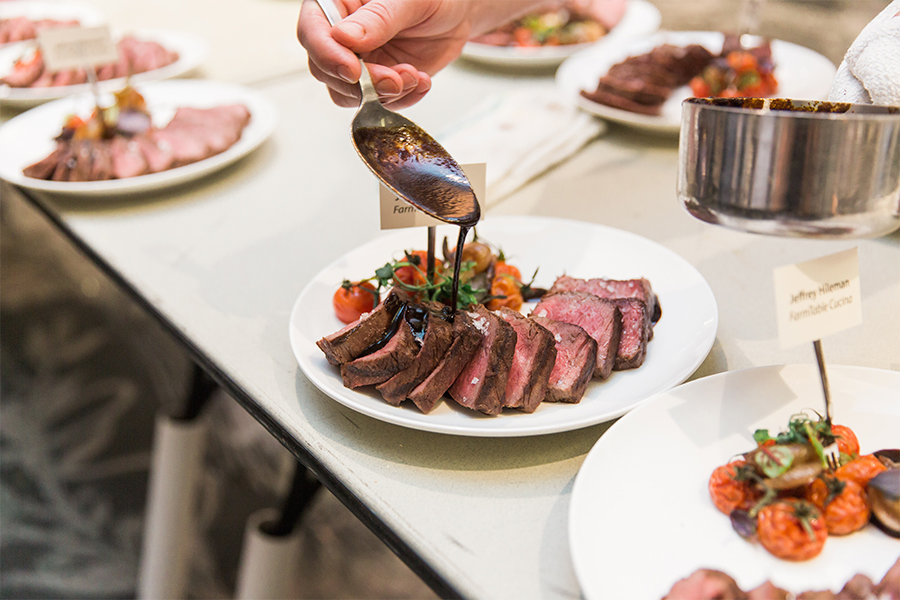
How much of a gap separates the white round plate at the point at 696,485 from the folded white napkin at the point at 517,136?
0.91 meters

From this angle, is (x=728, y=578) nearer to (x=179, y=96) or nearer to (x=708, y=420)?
(x=708, y=420)

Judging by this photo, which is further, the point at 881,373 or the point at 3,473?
the point at 3,473

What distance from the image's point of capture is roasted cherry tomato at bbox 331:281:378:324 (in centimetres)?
116

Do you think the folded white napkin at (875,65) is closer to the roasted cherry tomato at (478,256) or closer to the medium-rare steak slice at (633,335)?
the medium-rare steak slice at (633,335)

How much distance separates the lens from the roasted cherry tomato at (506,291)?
3.98 feet

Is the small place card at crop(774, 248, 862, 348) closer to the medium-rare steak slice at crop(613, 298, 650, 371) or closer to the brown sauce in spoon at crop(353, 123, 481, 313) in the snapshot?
the medium-rare steak slice at crop(613, 298, 650, 371)

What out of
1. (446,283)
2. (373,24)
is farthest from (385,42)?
(446,283)

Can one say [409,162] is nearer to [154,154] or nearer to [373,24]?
[373,24]

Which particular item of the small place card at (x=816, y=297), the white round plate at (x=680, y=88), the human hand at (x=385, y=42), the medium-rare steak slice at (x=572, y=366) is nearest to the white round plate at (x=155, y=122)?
the human hand at (x=385, y=42)

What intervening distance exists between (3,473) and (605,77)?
2891 millimetres

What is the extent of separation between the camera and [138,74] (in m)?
2.46

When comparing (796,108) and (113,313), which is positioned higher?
(796,108)

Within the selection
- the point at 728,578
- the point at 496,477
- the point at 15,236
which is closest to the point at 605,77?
the point at 496,477

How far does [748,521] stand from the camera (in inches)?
30.8
